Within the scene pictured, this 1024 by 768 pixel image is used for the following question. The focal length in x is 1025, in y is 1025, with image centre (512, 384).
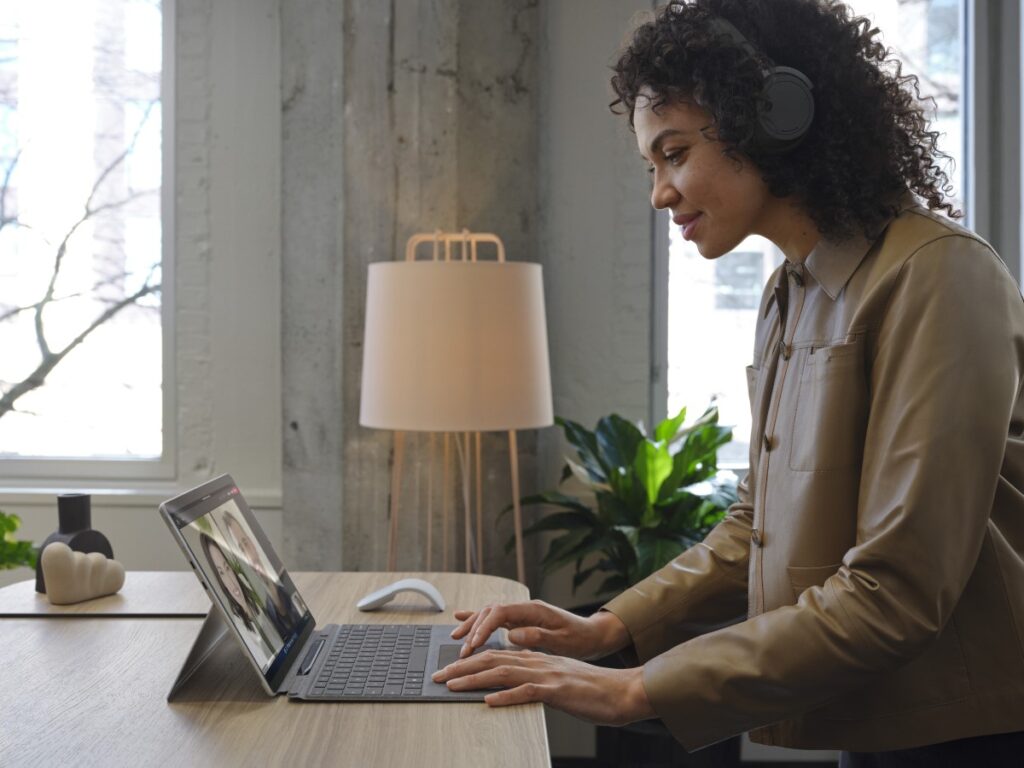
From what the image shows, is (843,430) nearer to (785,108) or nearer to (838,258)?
(838,258)

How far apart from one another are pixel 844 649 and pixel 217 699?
2.24ft

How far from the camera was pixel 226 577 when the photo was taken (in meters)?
1.22

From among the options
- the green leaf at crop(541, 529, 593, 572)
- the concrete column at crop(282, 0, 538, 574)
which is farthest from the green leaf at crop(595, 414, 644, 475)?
the concrete column at crop(282, 0, 538, 574)

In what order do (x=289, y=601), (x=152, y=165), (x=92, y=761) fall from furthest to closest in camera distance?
1. (x=152, y=165)
2. (x=289, y=601)
3. (x=92, y=761)

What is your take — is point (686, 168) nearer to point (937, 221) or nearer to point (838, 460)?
point (937, 221)

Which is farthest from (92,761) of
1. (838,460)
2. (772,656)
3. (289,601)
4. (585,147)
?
(585,147)

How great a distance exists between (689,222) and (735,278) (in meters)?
2.31

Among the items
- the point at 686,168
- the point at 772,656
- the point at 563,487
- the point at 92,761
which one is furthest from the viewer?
the point at 563,487

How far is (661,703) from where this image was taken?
43.9 inches

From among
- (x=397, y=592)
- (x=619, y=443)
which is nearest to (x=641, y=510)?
(x=619, y=443)

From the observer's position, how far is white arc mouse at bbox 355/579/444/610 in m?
1.55

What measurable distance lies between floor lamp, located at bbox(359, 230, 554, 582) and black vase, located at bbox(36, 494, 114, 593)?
943 mm

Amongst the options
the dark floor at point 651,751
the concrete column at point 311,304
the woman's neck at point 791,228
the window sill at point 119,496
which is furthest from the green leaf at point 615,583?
the woman's neck at point 791,228

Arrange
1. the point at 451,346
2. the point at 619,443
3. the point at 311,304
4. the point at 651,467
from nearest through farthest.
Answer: the point at 451,346, the point at 651,467, the point at 619,443, the point at 311,304
